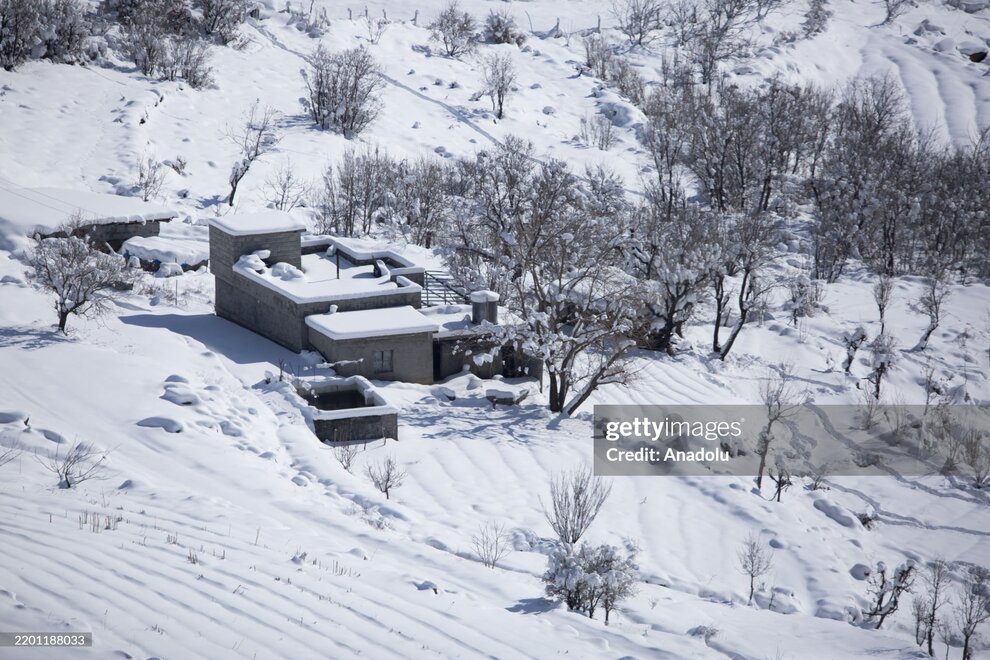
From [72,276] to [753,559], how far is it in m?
15.9

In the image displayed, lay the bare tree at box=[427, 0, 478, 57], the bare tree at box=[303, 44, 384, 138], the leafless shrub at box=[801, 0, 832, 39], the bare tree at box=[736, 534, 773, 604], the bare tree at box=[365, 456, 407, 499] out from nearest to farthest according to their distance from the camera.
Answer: the bare tree at box=[736, 534, 773, 604]
the bare tree at box=[365, 456, 407, 499]
the bare tree at box=[303, 44, 384, 138]
the bare tree at box=[427, 0, 478, 57]
the leafless shrub at box=[801, 0, 832, 39]

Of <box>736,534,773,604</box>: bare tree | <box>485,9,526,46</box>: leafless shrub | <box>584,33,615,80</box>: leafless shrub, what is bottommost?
<box>736,534,773,604</box>: bare tree

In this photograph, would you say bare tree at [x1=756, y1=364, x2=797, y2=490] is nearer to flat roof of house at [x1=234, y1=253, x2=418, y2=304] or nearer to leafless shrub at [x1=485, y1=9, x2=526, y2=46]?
flat roof of house at [x1=234, y1=253, x2=418, y2=304]

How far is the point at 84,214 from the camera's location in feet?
107

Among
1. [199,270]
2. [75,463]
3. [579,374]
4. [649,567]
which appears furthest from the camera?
[199,270]

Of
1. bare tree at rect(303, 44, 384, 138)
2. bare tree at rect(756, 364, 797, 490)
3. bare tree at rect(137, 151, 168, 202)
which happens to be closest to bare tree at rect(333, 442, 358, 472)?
bare tree at rect(756, 364, 797, 490)

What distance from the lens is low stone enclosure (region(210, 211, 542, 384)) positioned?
27078 mm

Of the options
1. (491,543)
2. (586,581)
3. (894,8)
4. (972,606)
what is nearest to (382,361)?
(491,543)

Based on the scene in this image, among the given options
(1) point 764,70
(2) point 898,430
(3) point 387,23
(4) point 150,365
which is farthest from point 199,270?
(1) point 764,70

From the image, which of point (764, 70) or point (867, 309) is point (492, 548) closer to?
point (867, 309)

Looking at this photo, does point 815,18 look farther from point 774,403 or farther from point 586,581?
point 586,581

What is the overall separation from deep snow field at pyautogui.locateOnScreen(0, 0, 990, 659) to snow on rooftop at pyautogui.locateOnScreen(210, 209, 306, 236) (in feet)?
8.67

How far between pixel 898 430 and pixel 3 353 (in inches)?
881

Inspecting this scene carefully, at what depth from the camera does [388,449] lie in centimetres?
2361
